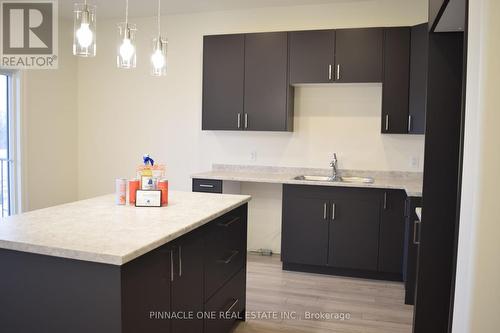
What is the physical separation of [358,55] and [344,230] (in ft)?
5.58

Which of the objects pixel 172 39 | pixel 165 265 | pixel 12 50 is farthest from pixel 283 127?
pixel 12 50

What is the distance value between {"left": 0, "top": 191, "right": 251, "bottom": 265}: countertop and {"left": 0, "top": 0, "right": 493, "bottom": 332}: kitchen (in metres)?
0.41

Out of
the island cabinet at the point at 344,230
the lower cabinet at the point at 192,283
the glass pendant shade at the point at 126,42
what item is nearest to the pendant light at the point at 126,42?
the glass pendant shade at the point at 126,42

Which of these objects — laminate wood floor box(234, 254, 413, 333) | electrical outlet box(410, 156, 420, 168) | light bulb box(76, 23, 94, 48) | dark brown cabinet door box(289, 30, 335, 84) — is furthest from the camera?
electrical outlet box(410, 156, 420, 168)

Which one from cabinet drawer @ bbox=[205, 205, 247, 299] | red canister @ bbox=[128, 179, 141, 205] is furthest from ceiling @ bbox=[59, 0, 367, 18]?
red canister @ bbox=[128, 179, 141, 205]

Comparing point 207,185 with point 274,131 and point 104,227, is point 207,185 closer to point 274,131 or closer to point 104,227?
point 274,131

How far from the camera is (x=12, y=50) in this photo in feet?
15.1

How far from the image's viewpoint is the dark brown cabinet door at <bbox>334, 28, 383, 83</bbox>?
4125 mm

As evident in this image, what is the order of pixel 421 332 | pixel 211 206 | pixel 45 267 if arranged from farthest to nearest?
pixel 211 206 → pixel 421 332 → pixel 45 267

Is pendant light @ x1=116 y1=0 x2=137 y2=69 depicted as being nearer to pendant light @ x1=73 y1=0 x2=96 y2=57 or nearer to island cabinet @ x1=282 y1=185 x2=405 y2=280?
pendant light @ x1=73 y1=0 x2=96 y2=57

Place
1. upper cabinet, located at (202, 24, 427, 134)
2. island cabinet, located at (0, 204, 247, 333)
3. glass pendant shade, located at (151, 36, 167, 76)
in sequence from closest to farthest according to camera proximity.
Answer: island cabinet, located at (0, 204, 247, 333)
glass pendant shade, located at (151, 36, 167, 76)
upper cabinet, located at (202, 24, 427, 134)

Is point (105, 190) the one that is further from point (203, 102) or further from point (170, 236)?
point (170, 236)

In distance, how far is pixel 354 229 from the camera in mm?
4055

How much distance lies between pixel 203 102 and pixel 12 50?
2126mm
